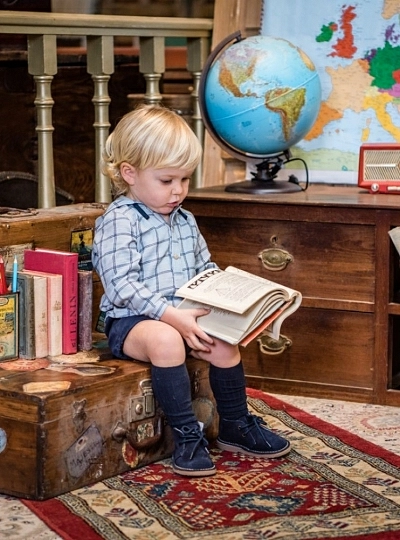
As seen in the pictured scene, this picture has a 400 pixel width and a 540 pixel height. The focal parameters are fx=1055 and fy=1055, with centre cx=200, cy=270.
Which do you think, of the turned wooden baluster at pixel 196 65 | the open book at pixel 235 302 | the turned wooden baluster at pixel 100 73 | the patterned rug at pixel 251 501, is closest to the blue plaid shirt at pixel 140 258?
the open book at pixel 235 302

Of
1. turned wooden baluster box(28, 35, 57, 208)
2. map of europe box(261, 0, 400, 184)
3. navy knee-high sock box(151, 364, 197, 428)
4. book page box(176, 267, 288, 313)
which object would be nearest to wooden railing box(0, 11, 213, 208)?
turned wooden baluster box(28, 35, 57, 208)

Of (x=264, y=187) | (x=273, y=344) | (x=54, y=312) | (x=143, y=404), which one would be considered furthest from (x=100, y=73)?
(x=143, y=404)

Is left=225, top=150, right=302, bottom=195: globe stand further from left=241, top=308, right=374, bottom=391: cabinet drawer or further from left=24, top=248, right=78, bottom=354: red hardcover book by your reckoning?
left=24, top=248, right=78, bottom=354: red hardcover book

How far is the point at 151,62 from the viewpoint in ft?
15.2

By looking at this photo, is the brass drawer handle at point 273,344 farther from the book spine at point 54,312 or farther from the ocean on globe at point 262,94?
the book spine at point 54,312

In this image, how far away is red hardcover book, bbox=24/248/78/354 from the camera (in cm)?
325

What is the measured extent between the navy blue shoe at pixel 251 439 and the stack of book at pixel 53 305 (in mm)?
522

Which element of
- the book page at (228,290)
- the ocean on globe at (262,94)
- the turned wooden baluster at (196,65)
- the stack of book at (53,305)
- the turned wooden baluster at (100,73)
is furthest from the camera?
the turned wooden baluster at (196,65)

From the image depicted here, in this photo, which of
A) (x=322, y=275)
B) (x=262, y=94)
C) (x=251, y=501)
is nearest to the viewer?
(x=251, y=501)

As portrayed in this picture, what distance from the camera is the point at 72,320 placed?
130 inches

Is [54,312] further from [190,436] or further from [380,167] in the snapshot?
[380,167]

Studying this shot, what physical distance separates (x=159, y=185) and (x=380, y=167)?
1.22m

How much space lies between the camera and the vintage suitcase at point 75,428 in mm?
2816

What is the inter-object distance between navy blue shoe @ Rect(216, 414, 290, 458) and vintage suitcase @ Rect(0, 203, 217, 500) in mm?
114
